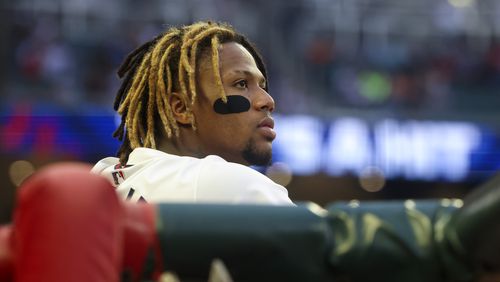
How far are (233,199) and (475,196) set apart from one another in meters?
0.91

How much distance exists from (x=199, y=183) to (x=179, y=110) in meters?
1.00

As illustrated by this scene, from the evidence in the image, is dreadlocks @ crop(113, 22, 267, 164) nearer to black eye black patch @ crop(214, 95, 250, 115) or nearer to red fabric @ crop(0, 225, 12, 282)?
black eye black patch @ crop(214, 95, 250, 115)

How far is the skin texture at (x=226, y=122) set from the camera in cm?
356

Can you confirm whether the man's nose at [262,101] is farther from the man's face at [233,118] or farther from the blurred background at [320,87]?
the blurred background at [320,87]

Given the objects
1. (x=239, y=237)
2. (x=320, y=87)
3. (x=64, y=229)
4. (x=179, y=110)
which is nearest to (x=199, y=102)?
(x=179, y=110)

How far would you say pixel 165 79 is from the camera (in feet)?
11.8

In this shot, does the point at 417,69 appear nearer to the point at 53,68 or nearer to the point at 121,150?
the point at 53,68

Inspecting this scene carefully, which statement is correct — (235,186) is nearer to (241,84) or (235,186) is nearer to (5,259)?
(5,259)

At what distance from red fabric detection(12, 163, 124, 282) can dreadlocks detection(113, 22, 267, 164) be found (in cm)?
185

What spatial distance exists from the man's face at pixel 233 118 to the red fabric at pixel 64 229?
6.38 feet

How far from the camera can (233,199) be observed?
2537 millimetres

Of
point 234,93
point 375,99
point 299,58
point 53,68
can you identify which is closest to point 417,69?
point 375,99

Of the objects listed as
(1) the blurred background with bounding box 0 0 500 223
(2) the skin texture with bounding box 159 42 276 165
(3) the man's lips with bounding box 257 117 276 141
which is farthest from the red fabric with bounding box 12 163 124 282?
(1) the blurred background with bounding box 0 0 500 223

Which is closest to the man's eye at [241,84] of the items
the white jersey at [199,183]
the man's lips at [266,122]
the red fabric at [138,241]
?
the man's lips at [266,122]
